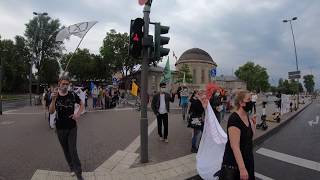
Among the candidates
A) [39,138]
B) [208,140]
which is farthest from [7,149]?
[208,140]

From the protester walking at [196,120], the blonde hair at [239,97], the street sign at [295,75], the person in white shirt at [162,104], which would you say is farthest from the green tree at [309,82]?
the blonde hair at [239,97]

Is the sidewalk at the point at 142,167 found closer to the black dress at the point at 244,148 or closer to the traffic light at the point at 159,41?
the traffic light at the point at 159,41

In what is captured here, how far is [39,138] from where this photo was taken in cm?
1129

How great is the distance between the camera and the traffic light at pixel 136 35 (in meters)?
8.17

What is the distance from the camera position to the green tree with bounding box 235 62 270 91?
146 meters

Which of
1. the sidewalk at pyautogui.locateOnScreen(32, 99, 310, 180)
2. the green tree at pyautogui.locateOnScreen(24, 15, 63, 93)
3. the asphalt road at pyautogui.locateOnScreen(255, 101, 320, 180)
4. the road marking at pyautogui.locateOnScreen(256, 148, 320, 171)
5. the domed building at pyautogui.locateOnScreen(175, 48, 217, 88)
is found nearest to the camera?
the sidewalk at pyautogui.locateOnScreen(32, 99, 310, 180)

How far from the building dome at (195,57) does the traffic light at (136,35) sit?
106 meters

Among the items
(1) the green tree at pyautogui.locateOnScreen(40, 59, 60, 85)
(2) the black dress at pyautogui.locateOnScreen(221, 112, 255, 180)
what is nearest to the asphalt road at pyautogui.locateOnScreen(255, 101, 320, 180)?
(2) the black dress at pyautogui.locateOnScreen(221, 112, 255, 180)

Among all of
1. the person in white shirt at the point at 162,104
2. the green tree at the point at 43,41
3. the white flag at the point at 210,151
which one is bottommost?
the white flag at the point at 210,151

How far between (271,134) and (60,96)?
9667mm

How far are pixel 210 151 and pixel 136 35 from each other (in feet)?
10.2

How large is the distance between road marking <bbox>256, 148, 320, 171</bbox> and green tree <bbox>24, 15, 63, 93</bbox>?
6667 cm

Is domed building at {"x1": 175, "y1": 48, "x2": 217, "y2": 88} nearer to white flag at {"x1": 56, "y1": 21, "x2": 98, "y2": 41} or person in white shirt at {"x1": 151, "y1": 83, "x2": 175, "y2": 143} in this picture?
white flag at {"x1": 56, "y1": 21, "x2": 98, "y2": 41}

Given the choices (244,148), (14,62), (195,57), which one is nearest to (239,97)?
(244,148)
